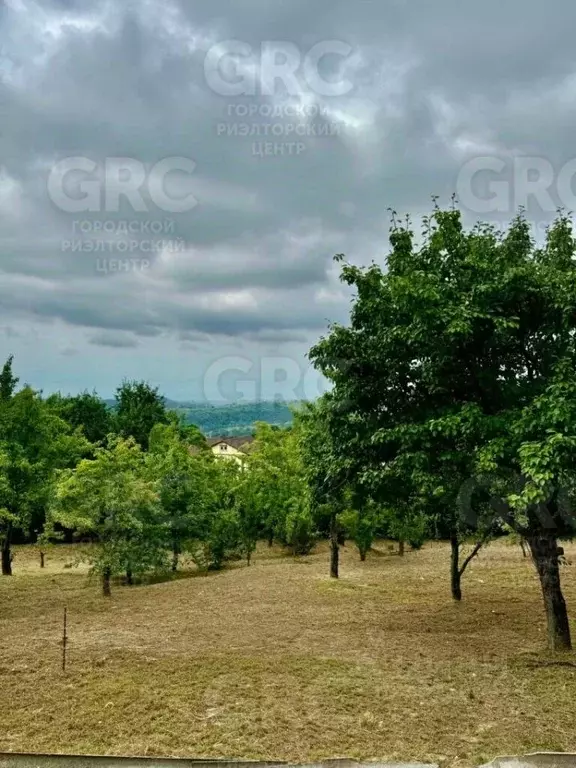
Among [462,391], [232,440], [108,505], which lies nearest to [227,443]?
[232,440]

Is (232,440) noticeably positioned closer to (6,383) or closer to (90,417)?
(90,417)

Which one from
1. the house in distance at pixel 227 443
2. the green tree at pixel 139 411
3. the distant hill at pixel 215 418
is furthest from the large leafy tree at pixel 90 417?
the house in distance at pixel 227 443

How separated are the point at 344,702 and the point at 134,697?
278 cm

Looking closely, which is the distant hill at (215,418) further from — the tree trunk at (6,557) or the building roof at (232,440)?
the tree trunk at (6,557)

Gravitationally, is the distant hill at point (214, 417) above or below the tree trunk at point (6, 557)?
above

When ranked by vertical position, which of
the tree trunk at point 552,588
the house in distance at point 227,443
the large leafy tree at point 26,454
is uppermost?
the house in distance at point 227,443

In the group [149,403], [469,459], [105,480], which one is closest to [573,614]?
[469,459]

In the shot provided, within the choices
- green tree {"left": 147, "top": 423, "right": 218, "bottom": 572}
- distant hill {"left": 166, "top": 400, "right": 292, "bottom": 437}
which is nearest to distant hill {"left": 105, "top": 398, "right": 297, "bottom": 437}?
distant hill {"left": 166, "top": 400, "right": 292, "bottom": 437}

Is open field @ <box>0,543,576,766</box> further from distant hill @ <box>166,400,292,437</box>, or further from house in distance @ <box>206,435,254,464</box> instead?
house in distance @ <box>206,435,254,464</box>

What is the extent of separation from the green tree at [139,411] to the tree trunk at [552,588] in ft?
125

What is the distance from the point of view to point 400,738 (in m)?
6.75

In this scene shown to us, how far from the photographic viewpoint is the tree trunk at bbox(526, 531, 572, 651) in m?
9.86

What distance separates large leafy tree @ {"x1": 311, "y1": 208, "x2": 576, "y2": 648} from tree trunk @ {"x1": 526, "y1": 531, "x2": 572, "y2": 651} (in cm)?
2

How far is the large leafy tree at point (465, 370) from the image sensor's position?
8508 mm
